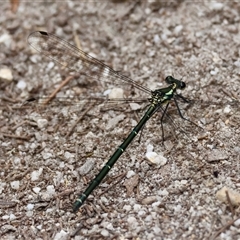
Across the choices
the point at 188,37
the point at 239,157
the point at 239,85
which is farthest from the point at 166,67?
the point at 239,157

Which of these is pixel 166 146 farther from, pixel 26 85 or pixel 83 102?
pixel 26 85

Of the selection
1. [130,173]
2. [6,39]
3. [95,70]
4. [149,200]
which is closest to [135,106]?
[95,70]

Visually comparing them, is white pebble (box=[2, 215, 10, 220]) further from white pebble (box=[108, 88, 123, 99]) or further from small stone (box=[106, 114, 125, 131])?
white pebble (box=[108, 88, 123, 99])

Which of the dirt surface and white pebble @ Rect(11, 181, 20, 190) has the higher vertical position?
the dirt surface

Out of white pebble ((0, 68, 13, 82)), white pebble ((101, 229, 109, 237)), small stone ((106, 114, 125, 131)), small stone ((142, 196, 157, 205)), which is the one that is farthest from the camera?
white pebble ((0, 68, 13, 82))

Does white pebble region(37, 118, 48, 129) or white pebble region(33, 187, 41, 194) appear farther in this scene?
white pebble region(37, 118, 48, 129)

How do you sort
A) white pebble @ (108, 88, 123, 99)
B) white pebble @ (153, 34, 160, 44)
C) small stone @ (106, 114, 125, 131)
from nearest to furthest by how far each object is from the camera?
small stone @ (106, 114, 125, 131) < white pebble @ (108, 88, 123, 99) < white pebble @ (153, 34, 160, 44)

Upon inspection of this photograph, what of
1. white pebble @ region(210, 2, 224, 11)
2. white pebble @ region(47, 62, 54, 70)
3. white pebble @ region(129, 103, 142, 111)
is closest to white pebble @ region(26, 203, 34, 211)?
white pebble @ region(129, 103, 142, 111)
